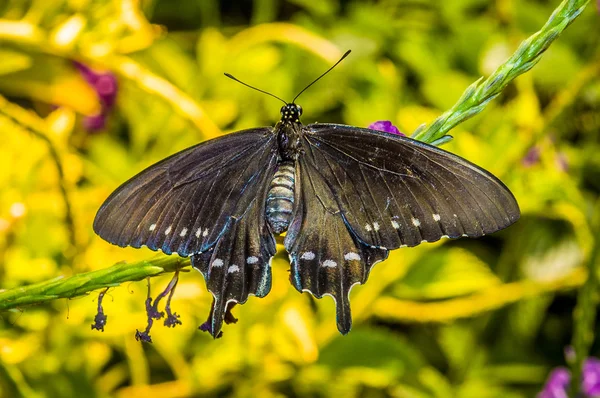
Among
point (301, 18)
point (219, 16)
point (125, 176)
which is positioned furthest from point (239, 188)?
point (219, 16)

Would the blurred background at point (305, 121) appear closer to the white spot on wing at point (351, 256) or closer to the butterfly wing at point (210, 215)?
the butterfly wing at point (210, 215)

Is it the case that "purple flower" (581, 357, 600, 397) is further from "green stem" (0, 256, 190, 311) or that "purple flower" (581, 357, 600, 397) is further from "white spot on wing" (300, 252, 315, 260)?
"green stem" (0, 256, 190, 311)

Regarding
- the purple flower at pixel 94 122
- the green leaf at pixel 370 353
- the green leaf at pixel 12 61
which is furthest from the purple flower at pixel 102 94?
the green leaf at pixel 370 353

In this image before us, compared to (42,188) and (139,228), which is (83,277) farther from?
(42,188)

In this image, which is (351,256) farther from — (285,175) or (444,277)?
(444,277)

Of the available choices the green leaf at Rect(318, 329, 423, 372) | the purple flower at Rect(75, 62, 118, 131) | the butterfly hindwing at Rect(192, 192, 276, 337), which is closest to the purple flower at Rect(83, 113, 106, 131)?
the purple flower at Rect(75, 62, 118, 131)

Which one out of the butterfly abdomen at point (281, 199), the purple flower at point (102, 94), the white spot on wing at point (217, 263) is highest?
the purple flower at point (102, 94)

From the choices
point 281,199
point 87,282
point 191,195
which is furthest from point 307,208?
point 87,282
